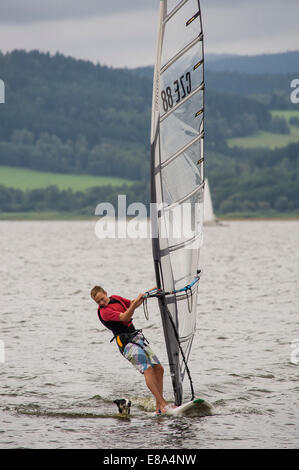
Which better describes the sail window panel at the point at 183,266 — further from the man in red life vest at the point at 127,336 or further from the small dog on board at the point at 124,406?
the small dog on board at the point at 124,406

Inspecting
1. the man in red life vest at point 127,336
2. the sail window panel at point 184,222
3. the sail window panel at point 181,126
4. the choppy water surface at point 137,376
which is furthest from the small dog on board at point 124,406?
the sail window panel at point 181,126

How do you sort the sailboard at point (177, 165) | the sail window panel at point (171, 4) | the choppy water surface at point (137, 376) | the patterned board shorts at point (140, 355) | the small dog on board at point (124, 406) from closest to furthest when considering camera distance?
the sail window panel at point (171, 4) → the sailboard at point (177, 165) → the choppy water surface at point (137, 376) → the patterned board shorts at point (140, 355) → the small dog on board at point (124, 406)

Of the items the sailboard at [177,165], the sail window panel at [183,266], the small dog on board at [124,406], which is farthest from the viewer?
the small dog on board at [124,406]

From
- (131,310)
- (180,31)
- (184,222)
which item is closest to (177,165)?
(184,222)

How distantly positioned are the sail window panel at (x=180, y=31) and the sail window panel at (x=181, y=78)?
141mm

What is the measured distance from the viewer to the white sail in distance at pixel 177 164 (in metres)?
11.2

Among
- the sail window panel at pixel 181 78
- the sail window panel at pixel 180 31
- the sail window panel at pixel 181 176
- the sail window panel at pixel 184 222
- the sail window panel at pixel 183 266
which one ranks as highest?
the sail window panel at pixel 180 31

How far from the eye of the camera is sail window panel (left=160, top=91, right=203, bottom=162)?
37.5 ft

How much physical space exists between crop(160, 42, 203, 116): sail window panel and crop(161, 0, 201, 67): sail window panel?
14cm

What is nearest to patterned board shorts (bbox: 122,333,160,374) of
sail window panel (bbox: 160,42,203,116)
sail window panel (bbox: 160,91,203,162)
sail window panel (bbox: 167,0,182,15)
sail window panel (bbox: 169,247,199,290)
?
sail window panel (bbox: 169,247,199,290)

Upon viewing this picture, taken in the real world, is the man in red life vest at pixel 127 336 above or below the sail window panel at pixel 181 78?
below

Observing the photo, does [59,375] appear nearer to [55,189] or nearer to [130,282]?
[130,282]

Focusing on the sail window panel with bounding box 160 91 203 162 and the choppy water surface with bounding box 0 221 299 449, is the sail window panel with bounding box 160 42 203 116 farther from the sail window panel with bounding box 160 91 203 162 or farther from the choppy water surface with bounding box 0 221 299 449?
the choppy water surface with bounding box 0 221 299 449
